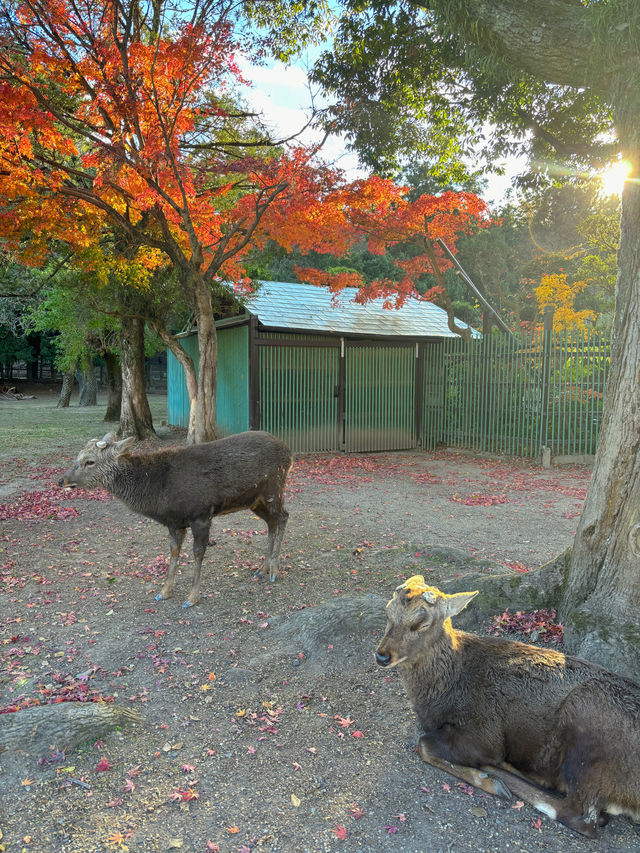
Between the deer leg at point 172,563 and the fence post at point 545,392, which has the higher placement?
the fence post at point 545,392

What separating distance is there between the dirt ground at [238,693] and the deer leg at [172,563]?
0.45 feet

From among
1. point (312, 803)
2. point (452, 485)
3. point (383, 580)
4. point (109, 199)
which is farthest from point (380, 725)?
point (109, 199)

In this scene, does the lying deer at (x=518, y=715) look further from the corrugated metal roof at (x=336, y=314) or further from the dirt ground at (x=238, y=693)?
the corrugated metal roof at (x=336, y=314)

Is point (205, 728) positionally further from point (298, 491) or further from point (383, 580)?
point (298, 491)

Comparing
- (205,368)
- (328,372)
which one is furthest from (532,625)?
(328,372)

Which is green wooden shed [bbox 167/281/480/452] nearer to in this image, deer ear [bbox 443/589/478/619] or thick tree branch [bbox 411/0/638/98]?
thick tree branch [bbox 411/0/638/98]

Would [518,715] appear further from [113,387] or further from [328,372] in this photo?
[113,387]

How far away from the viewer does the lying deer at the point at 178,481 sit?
5715mm

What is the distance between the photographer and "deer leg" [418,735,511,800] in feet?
9.86

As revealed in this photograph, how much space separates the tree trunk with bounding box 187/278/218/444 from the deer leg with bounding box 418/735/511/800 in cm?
1039

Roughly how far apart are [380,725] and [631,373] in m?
2.82

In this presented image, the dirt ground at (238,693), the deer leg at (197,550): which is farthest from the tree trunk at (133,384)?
the deer leg at (197,550)

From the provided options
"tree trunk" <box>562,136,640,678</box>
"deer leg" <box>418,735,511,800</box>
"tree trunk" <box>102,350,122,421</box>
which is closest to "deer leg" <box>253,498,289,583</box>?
"tree trunk" <box>562,136,640,678</box>

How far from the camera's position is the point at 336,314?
17.0 meters
